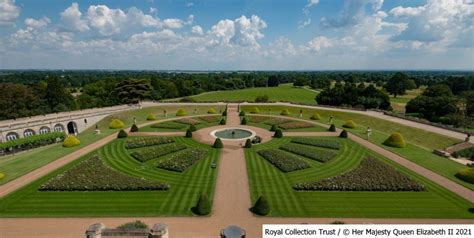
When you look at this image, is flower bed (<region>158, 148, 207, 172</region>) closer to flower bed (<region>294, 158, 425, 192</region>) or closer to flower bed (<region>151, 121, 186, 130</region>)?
flower bed (<region>294, 158, 425, 192</region>)

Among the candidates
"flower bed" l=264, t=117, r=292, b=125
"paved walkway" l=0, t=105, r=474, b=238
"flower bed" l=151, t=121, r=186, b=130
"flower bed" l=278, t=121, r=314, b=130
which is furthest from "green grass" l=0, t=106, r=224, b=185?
"flower bed" l=278, t=121, r=314, b=130

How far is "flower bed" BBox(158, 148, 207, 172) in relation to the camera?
30.6m

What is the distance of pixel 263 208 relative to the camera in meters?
21.2

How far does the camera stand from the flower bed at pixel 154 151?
34.2 m

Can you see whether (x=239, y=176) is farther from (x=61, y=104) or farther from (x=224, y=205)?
(x=61, y=104)

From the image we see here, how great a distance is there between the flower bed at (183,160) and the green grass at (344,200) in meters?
7.46

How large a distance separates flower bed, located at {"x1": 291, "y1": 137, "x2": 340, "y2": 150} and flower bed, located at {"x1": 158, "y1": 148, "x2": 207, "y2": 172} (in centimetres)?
1570

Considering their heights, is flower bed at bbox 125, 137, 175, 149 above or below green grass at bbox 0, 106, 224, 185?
above

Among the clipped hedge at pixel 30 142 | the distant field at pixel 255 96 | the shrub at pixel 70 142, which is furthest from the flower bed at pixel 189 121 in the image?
the distant field at pixel 255 96

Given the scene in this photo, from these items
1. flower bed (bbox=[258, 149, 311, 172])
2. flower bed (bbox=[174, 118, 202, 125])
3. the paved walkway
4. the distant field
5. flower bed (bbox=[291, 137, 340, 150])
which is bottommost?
the paved walkway

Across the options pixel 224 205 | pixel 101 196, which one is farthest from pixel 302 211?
pixel 101 196

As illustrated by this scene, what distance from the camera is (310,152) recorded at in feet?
118

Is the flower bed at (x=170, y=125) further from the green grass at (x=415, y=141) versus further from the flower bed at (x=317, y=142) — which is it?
the green grass at (x=415, y=141)

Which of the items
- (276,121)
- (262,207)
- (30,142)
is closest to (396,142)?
(276,121)
